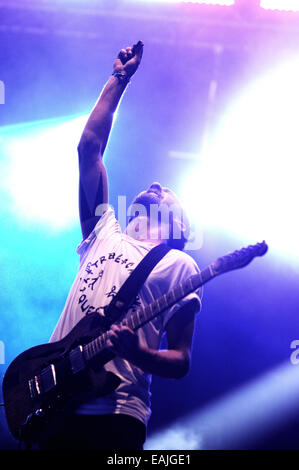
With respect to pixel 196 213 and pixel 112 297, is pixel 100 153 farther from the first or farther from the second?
pixel 196 213

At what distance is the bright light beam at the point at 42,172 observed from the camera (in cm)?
495

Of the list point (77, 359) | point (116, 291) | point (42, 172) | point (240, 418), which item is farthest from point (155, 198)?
point (240, 418)

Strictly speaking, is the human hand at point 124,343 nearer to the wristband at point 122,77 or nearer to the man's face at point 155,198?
the man's face at point 155,198

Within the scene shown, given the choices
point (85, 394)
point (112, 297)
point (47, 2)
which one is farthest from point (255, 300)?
point (47, 2)

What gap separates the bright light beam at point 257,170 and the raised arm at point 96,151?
2.49m

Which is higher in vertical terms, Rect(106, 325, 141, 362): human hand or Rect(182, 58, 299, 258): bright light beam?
Rect(182, 58, 299, 258): bright light beam

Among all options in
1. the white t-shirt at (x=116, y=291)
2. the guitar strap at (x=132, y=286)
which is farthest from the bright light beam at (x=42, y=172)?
the guitar strap at (x=132, y=286)

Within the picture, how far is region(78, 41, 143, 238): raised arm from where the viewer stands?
2.48 m

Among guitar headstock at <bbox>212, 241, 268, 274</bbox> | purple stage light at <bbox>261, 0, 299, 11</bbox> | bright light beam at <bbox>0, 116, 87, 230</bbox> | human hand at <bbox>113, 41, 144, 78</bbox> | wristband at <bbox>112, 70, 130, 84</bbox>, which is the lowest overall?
guitar headstock at <bbox>212, 241, 268, 274</bbox>

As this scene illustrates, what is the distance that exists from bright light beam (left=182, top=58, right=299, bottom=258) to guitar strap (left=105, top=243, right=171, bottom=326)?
290cm

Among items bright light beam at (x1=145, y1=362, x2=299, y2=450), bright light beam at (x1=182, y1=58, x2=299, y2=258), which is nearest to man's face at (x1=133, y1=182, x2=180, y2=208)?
bright light beam at (x1=182, y1=58, x2=299, y2=258)

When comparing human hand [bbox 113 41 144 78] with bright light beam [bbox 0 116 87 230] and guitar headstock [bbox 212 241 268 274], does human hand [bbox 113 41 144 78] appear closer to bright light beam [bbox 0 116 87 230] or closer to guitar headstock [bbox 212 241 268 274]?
guitar headstock [bbox 212 241 268 274]

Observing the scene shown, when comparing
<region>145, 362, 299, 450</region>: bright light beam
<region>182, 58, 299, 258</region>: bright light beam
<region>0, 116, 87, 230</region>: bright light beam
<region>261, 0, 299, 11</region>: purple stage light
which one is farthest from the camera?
<region>0, 116, 87, 230</region>: bright light beam

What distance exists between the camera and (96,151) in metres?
2.53
